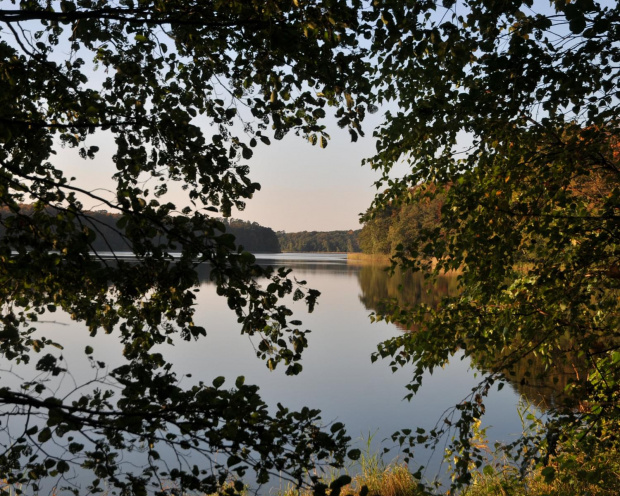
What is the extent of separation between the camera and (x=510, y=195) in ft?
13.2

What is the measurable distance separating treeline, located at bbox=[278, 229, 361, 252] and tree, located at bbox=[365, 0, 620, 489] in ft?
528

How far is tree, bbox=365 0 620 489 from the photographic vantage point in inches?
124

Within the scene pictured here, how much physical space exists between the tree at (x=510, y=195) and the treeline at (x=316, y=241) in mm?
160977

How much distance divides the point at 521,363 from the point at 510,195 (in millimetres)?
10161

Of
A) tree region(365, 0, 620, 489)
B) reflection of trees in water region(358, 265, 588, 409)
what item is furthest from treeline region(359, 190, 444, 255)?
tree region(365, 0, 620, 489)

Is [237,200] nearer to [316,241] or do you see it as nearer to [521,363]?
[521,363]

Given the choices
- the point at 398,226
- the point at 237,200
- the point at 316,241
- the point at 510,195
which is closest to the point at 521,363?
the point at 510,195

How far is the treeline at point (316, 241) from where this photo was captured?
169m

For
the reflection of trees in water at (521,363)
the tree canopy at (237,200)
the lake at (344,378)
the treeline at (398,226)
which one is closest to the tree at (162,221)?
the tree canopy at (237,200)

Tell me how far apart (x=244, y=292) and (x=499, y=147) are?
2.71 meters

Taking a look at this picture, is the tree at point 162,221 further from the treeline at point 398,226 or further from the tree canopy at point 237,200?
the treeline at point 398,226

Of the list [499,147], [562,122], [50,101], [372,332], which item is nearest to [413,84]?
[499,147]

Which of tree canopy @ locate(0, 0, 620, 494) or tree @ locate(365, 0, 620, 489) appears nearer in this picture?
tree canopy @ locate(0, 0, 620, 494)

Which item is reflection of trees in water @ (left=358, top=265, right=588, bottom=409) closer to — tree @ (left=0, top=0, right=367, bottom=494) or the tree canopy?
the tree canopy
